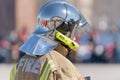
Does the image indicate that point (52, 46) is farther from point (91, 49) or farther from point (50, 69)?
point (91, 49)

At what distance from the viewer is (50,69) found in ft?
9.35

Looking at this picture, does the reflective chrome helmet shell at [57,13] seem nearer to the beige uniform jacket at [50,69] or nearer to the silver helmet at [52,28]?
the silver helmet at [52,28]

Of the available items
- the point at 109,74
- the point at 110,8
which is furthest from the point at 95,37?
the point at 110,8

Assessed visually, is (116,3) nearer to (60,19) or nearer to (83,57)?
(83,57)

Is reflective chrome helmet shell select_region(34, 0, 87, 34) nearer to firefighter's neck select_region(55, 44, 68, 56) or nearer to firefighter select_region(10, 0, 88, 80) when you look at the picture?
firefighter select_region(10, 0, 88, 80)

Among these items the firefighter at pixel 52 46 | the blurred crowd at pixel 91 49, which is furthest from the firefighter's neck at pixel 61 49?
the blurred crowd at pixel 91 49

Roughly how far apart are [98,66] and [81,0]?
6.33 meters

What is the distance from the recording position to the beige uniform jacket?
2.86m

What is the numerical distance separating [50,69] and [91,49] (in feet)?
29.2

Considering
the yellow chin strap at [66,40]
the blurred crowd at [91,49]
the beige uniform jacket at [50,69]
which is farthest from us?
the blurred crowd at [91,49]

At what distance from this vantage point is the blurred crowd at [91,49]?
1148 centimetres

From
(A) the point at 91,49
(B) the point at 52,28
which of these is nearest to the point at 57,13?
(B) the point at 52,28

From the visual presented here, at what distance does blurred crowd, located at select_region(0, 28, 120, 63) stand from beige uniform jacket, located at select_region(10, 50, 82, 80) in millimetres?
8114

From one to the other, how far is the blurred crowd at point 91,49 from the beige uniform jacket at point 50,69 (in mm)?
8114
